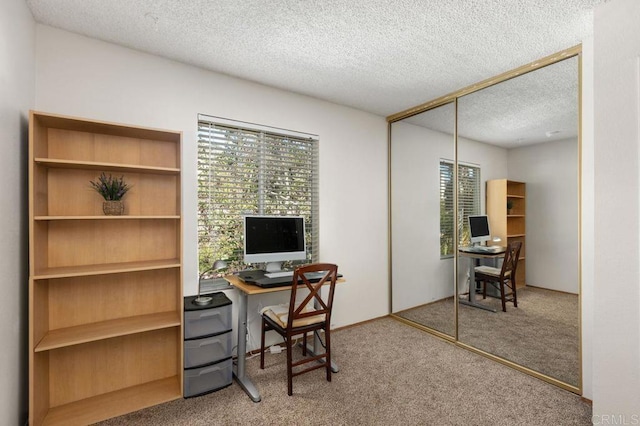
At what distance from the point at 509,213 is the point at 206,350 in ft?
9.02

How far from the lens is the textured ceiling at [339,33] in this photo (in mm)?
1870

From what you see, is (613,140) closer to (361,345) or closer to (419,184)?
(419,184)

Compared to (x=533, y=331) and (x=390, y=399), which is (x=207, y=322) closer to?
(x=390, y=399)

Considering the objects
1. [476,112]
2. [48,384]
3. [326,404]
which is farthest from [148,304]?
[476,112]

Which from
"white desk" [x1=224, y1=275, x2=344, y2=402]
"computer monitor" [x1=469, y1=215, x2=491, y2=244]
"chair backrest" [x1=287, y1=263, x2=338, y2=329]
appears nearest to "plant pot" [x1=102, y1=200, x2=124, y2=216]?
"white desk" [x1=224, y1=275, x2=344, y2=402]

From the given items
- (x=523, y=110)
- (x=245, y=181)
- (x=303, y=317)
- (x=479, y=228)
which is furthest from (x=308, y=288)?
(x=523, y=110)

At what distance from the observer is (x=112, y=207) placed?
2107mm

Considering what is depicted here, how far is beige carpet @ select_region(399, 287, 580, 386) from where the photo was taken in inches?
90.7

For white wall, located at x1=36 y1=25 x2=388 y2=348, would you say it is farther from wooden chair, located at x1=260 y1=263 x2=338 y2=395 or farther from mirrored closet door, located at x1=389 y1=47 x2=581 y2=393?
wooden chair, located at x1=260 y1=263 x2=338 y2=395

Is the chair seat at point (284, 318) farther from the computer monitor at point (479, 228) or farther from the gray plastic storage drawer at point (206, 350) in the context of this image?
the computer monitor at point (479, 228)

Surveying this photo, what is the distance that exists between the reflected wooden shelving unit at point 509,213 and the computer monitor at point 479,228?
5 cm

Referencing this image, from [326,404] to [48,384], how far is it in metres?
1.86

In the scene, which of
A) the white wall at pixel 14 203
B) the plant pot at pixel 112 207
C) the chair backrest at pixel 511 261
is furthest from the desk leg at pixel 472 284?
the white wall at pixel 14 203

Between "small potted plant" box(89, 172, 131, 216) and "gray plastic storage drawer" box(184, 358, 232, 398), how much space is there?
1.25m
